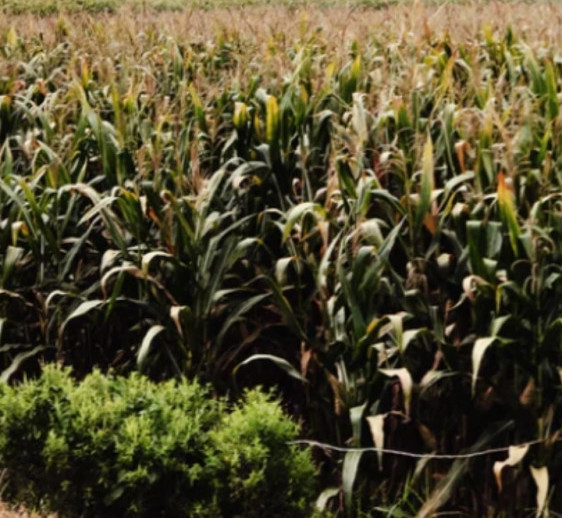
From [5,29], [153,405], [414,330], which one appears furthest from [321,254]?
[5,29]

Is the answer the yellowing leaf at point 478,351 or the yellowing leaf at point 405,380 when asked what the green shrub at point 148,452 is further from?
the yellowing leaf at point 478,351

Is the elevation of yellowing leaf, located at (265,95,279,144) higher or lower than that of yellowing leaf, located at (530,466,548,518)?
higher

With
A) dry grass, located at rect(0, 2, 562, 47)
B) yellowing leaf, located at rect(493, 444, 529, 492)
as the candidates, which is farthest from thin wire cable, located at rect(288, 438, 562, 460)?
dry grass, located at rect(0, 2, 562, 47)

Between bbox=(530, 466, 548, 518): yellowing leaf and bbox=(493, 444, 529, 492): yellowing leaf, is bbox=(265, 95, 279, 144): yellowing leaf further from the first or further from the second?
bbox=(530, 466, 548, 518): yellowing leaf

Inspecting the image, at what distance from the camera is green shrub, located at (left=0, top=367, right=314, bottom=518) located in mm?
4168

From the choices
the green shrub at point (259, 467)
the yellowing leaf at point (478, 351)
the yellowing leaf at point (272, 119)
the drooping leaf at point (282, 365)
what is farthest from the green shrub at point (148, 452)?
the yellowing leaf at point (272, 119)

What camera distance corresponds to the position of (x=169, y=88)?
7203 mm

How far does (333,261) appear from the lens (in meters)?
5.02

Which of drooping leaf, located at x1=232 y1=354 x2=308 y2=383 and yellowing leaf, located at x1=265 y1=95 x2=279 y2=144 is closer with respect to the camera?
drooping leaf, located at x1=232 y1=354 x2=308 y2=383

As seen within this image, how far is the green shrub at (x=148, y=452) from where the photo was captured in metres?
4.17

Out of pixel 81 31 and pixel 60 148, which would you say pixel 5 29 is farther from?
pixel 60 148

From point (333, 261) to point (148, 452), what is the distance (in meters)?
1.28

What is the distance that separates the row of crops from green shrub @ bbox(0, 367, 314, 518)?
472 millimetres

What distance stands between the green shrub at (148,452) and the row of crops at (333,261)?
→ 0.47 m
